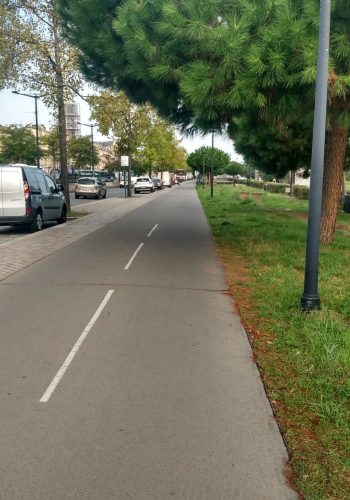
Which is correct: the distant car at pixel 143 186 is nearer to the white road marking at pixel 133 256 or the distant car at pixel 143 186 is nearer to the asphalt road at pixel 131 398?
the white road marking at pixel 133 256

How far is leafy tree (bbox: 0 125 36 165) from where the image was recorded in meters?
67.5

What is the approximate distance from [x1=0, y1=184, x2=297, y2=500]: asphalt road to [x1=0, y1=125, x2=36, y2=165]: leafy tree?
63.6m

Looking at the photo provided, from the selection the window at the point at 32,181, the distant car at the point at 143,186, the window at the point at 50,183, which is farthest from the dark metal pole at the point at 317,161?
the distant car at the point at 143,186

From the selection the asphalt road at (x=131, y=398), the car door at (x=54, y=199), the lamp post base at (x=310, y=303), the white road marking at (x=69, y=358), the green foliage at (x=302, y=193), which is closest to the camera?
the asphalt road at (x=131, y=398)

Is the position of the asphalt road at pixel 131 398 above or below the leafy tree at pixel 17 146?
below

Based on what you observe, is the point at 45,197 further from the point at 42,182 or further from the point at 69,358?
the point at 69,358

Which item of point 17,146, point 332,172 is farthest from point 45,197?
point 17,146

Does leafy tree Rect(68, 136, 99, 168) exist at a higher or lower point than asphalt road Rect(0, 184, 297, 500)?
higher

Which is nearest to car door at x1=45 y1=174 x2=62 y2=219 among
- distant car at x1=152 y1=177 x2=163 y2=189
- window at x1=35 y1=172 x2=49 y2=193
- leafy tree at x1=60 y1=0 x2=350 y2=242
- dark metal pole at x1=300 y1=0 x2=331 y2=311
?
window at x1=35 y1=172 x2=49 y2=193

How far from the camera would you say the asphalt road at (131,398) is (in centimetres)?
287

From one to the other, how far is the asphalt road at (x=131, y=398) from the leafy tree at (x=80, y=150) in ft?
246

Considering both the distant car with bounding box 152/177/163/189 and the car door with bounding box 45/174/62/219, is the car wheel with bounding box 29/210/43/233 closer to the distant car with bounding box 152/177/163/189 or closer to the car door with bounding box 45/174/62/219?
the car door with bounding box 45/174/62/219

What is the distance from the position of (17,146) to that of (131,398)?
6888cm

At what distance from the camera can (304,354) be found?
474cm
